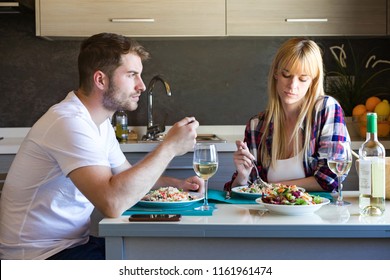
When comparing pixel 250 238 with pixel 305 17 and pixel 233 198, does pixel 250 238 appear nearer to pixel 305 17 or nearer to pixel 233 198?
pixel 233 198

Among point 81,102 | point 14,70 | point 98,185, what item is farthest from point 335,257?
point 14,70

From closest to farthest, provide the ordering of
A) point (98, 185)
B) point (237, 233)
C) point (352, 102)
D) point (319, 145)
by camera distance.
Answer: point (237, 233), point (98, 185), point (319, 145), point (352, 102)

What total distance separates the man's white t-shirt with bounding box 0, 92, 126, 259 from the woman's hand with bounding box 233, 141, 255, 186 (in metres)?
0.55

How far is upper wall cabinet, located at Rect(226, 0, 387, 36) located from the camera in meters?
3.98

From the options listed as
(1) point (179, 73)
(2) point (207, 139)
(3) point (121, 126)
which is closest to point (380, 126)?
(2) point (207, 139)

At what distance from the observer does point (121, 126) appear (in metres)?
4.19

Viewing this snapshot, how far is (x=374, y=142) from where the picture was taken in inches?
80.0

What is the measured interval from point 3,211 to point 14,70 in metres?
2.25

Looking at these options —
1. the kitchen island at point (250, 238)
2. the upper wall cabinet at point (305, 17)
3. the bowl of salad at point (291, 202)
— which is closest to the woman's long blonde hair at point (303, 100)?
the bowl of salad at point (291, 202)

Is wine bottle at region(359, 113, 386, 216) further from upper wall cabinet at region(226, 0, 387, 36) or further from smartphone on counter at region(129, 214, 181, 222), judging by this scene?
upper wall cabinet at region(226, 0, 387, 36)

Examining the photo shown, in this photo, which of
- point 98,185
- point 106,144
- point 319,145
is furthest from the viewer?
point 319,145

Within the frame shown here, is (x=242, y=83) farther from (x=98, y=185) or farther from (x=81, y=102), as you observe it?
(x=98, y=185)

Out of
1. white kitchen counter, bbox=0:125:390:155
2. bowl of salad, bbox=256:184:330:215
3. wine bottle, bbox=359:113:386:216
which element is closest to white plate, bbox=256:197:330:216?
bowl of salad, bbox=256:184:330:215

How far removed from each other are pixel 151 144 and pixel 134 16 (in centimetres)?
78
